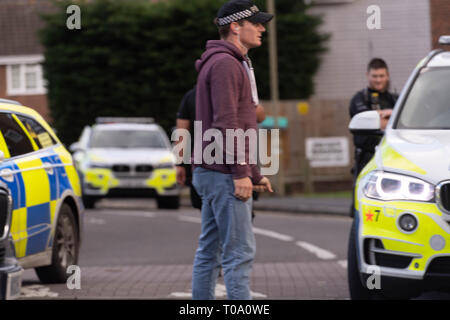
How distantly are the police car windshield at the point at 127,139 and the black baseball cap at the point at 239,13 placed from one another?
1576 centimetres

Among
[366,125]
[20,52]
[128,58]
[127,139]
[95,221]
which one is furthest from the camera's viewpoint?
[20,52]

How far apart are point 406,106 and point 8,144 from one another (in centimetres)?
317

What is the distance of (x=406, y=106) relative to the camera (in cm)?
818

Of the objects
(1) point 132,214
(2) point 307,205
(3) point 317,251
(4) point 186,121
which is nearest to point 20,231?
(4) point 186,121

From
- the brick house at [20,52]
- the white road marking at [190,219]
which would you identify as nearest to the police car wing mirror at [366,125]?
the white road marking at [190,219]

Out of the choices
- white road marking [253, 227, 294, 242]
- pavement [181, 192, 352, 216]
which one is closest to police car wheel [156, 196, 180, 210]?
pavement [181, 192, 352, 216]

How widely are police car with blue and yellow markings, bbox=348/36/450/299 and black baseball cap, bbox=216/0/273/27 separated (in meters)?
1.35

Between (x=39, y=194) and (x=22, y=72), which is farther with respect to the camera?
(x=22, y=72)

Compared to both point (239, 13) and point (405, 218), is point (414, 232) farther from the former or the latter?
point (239, 13)

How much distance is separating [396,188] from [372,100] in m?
3.80

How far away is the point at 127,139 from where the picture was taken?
73.8 ft

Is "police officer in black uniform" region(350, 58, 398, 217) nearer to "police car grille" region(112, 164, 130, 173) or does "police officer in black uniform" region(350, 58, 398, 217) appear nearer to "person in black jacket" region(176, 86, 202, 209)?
"person in black jacket" region(176, 86, 202, 209)

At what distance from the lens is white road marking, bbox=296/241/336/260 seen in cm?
1268

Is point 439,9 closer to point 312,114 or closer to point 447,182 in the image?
point 447,182
